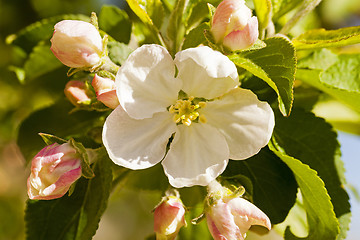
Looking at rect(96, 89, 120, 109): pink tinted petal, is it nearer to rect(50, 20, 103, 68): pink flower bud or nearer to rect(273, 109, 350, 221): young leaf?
rect(50, 20, 103, 68): pink flower bud

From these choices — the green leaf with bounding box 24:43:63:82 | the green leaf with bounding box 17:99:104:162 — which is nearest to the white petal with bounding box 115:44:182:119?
the green leaf with bounding box 17:99:104:162

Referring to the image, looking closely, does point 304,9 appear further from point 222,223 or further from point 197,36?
point 222,223

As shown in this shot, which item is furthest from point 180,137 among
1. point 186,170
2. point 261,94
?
point 261,94

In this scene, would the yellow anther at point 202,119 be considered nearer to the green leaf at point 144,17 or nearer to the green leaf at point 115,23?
the green leaf at point 144,17

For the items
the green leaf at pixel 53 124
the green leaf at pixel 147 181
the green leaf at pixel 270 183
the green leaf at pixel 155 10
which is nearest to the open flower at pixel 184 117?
the green leaf at pixel 270 183

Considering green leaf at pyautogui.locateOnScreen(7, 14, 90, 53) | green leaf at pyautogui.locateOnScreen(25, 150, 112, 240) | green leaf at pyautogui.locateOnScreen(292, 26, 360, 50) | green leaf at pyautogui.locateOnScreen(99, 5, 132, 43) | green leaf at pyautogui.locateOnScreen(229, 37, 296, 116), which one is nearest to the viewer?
green leaf at pyautogui.locateOnScreen(229, 37, 296, 116)

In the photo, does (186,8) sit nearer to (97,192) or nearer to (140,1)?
(140,1)
